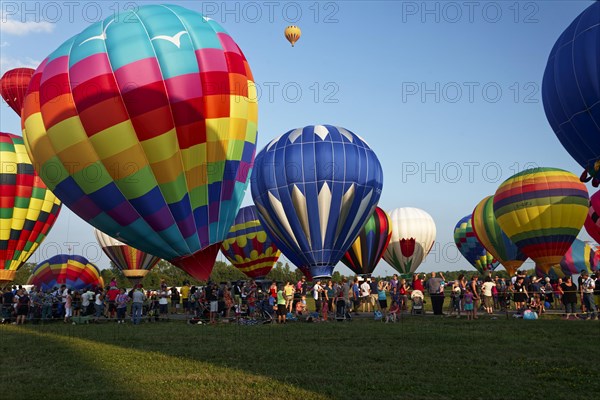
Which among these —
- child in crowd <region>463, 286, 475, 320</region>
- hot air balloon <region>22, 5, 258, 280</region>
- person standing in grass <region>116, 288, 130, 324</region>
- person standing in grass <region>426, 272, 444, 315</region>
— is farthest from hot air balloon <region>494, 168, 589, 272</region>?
person standing in grass <region>116, 288, 130, 324</region>

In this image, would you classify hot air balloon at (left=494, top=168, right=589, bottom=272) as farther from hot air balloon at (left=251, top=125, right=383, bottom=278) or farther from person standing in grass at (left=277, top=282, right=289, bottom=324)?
person standing in grass at (left=277, top=282, right=289, bottom=324)

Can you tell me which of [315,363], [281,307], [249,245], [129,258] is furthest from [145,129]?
[129,258]

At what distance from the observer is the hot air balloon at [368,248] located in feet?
118

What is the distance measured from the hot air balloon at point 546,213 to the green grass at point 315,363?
1402 centimetres

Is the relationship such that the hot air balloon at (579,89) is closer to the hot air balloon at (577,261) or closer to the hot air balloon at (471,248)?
the hot air balloon at (577,261)

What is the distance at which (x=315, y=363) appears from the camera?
10547mm

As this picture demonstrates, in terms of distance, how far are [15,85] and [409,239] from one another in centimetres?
3093

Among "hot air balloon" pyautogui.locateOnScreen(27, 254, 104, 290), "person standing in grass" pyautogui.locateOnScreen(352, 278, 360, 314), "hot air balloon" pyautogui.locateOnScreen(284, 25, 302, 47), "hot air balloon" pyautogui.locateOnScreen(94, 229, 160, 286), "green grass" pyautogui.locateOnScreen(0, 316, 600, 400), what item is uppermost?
"hot air balloon" pyautogui.locateOnScreen(284, 25, 302, 47)

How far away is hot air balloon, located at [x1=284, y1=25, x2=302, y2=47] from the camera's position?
36553 mm

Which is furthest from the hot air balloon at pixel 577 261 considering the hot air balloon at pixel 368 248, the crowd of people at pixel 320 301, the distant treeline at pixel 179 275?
the distant treeline at pixel 179 275

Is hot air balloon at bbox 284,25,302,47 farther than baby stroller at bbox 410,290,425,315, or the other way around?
hot air balloon at bbox 284,25,302,47

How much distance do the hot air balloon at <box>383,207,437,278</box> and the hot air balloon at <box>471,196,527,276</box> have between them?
799 centimetres

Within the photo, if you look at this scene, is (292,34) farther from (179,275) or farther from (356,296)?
(179,275)

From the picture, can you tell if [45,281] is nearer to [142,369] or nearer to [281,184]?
[281,184]
